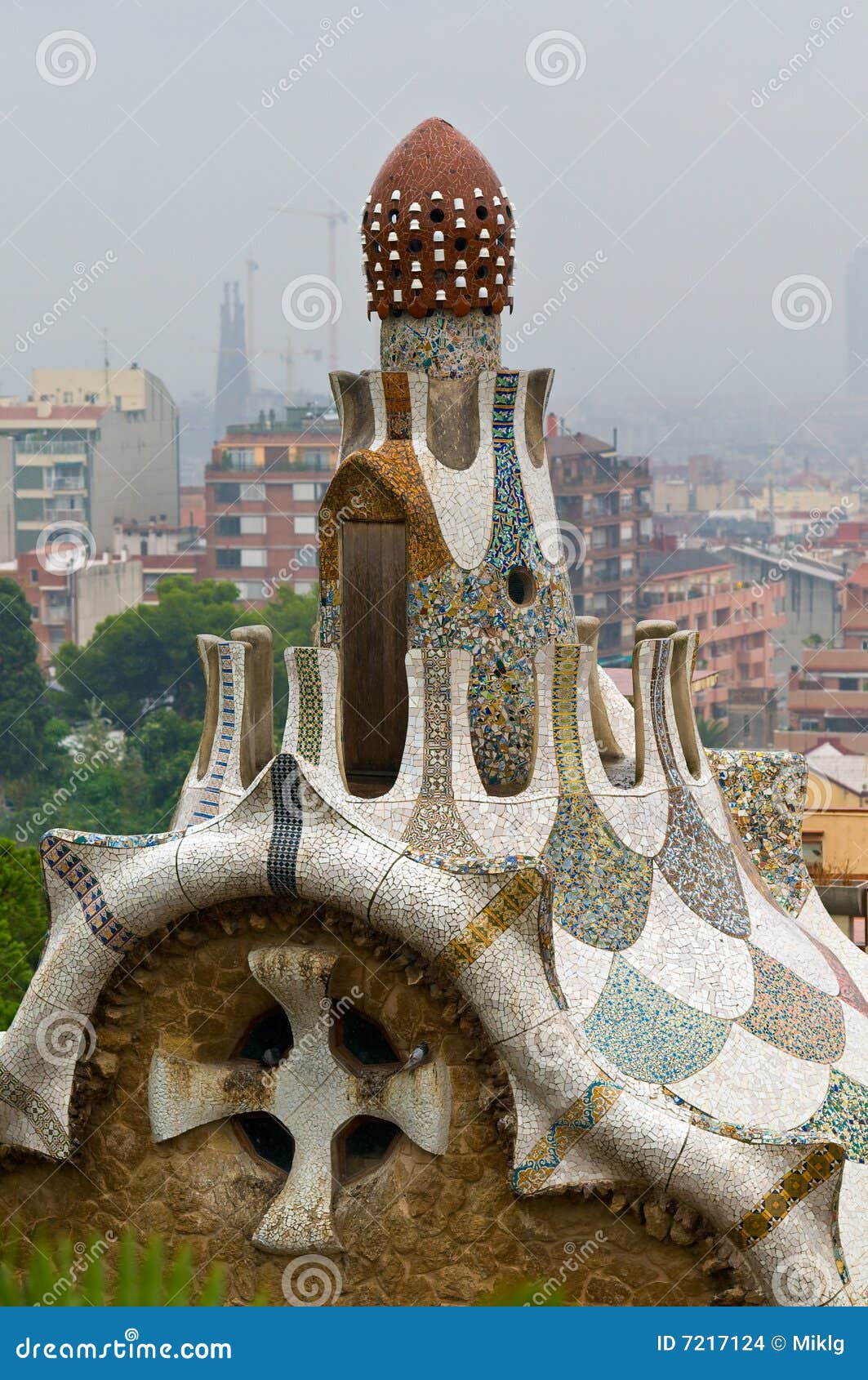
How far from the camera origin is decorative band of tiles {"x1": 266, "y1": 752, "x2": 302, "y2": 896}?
27.5 feet

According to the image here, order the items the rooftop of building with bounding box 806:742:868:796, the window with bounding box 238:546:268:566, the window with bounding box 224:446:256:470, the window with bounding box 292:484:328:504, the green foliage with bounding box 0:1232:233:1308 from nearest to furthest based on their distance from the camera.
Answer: the green foliage with bounding box 0:1232:233:1308 < the rooftop of building with bounding box 806:742:868:796 < the window with bounding box 292:484:328:504 < the window with bounding box 238:546:268:566 < the window with bounding box 224:446:256:470

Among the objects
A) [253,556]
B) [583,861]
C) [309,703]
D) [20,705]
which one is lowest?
[20,705]

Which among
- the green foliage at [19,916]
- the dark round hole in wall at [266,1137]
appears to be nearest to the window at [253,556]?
the green foliage at [19,916]

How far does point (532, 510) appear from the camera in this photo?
370 inches

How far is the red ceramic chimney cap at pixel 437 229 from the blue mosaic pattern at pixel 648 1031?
2776mm

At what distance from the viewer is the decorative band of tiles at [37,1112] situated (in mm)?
8680

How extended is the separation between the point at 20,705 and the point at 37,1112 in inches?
1263

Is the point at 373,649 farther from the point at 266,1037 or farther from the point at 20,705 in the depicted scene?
the point at 20,705

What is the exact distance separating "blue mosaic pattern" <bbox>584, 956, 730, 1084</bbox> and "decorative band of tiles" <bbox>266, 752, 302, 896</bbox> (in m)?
1.23

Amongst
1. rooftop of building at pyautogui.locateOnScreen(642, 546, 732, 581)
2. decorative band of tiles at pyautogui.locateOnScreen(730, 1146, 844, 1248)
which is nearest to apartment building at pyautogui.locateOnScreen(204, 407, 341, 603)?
rooftop of building at pyautogui.locateOnScreen(642, 546, 732, 581)

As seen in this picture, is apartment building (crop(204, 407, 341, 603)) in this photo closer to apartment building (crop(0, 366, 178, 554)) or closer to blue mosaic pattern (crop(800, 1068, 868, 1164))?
apartment building (crop(0, 366, 178, 554))

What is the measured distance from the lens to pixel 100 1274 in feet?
27.6

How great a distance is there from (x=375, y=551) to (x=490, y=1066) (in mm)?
2184

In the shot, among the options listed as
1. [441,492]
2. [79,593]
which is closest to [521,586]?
[441,492]
